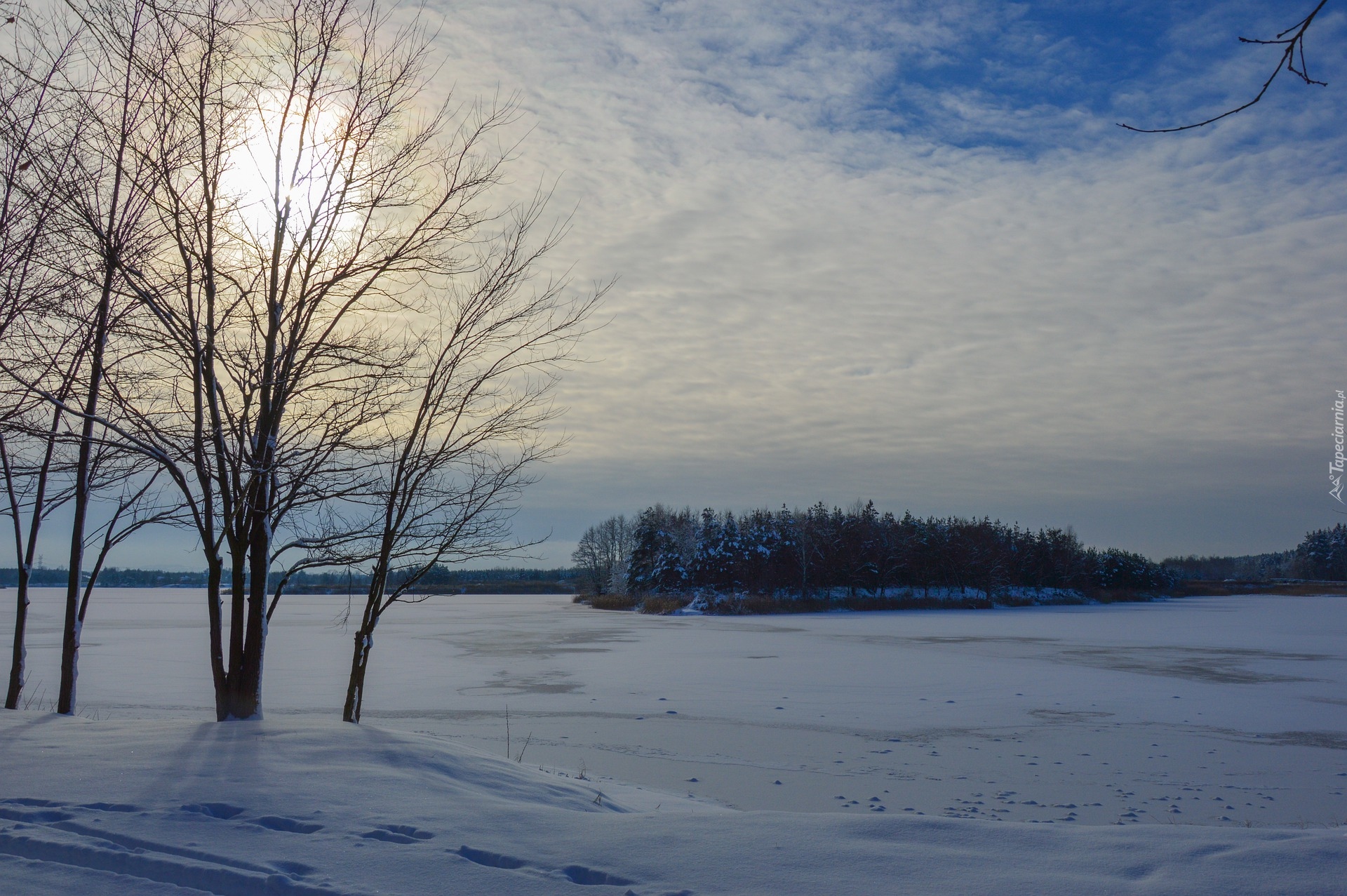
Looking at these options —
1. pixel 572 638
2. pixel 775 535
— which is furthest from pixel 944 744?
pixel 775 535

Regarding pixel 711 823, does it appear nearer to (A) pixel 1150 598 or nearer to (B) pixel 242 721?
(B) pixel 242 721

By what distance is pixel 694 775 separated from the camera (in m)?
8.79

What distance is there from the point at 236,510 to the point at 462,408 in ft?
8.08

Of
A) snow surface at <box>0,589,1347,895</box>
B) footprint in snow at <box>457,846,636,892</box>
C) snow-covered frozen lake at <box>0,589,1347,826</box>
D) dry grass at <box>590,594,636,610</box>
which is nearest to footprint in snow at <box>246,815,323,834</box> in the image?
snow surface at <box>0,589,1347,895</box>

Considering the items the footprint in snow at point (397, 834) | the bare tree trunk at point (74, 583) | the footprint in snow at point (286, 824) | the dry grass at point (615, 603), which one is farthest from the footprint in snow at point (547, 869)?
the dry grass at point (615, 603)

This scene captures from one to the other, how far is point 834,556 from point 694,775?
171ft

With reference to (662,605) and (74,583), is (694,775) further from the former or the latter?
(662,605)

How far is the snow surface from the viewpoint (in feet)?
11.4

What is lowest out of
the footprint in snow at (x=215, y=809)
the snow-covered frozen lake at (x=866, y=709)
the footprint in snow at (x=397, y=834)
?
the snow-covered frozen lake at (x=866, y=709)

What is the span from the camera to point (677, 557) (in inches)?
2395

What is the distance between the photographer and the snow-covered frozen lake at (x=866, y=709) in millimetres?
8164

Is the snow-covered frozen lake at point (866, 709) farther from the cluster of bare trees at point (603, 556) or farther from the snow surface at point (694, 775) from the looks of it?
the cluster of bare trees at point (603, 556)

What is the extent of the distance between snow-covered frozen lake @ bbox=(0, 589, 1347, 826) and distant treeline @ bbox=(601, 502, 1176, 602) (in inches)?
1180

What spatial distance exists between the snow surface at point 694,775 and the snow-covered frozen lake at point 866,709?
0.07 meters
